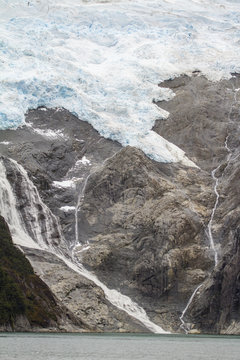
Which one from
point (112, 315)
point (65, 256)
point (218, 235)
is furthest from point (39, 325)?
point (218, 235)

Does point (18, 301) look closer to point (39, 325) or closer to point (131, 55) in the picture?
point (39, 325)

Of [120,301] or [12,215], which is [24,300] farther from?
[12,215]

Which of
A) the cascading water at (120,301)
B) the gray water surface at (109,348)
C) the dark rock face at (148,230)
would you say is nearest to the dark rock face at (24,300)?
the gray water surface at (109,348)

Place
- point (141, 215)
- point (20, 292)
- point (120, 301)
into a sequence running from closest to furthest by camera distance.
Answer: point (20, 292) < point (120, 301) < point (141, 215)

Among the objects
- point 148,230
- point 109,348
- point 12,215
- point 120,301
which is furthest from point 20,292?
point 148,230

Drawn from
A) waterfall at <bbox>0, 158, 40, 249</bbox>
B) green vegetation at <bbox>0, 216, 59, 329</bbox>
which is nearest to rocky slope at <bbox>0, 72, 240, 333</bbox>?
waterfall at <bbox>0, 158, 40, 249</bbox>

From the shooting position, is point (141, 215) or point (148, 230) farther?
point (141, 215)

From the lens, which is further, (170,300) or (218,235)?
(218,235)
